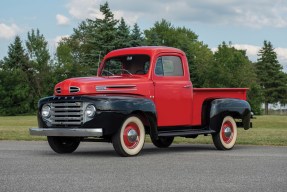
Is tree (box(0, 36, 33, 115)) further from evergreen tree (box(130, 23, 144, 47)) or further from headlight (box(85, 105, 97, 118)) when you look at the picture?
headlight (box(85, 105, 97, 118))

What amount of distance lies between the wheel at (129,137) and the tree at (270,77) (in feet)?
303

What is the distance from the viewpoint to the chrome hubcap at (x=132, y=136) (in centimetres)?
1118

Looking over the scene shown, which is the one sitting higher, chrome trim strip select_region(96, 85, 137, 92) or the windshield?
the windshield

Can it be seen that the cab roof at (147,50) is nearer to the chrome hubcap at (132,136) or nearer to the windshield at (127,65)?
the windshield at (127,65)

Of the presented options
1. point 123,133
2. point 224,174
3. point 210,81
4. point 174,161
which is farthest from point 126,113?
point 210,81

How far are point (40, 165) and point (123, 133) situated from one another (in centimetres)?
216

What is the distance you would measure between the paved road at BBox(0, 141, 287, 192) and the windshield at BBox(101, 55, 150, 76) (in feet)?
6.78

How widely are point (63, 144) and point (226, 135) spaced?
393 centimetres

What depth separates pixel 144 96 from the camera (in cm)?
1178

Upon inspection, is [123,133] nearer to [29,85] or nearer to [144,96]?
[144,96]

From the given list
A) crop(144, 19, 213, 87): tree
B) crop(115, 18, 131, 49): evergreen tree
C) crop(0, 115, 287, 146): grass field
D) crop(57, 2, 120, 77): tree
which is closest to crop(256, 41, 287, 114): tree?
crop(144, 19, 213, 87): tree

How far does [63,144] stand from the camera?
12469 mm

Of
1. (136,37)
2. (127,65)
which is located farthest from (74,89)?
(136,37)

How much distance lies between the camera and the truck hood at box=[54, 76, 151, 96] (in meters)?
11.3
